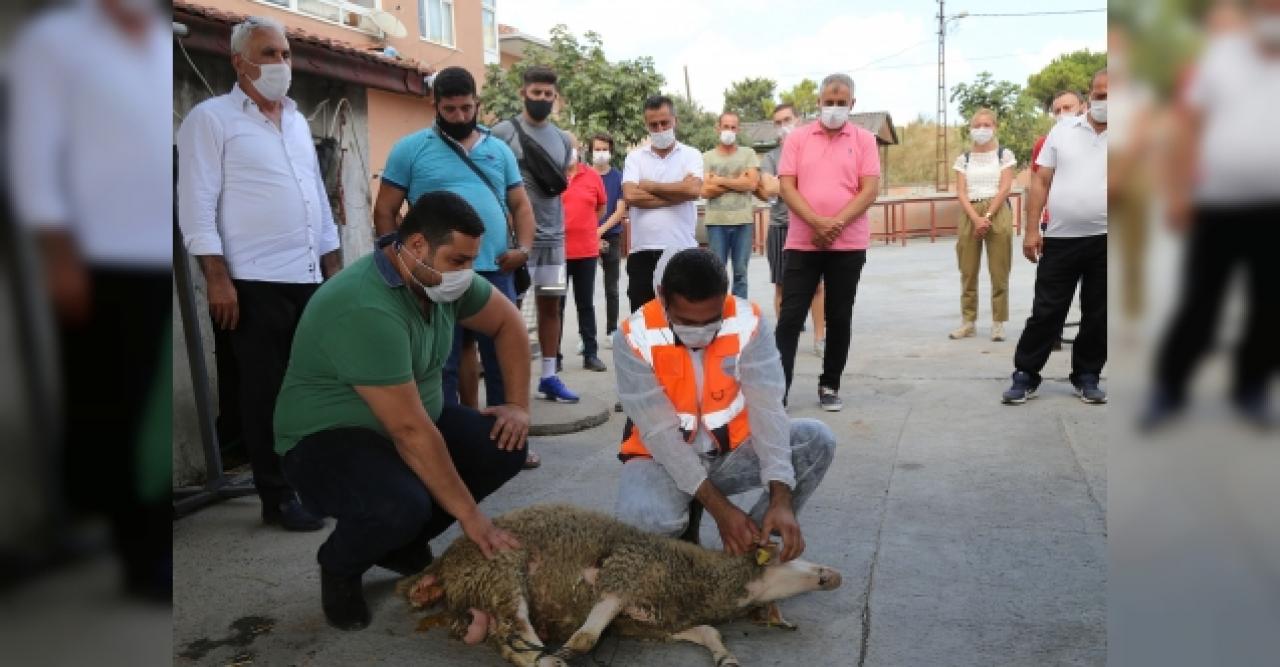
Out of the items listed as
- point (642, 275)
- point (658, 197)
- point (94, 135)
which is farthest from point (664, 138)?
point (94, 135)

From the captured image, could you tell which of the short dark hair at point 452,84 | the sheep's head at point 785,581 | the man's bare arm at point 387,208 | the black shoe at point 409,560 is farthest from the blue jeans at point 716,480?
the short dark hair at point 452,84

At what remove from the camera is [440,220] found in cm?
303

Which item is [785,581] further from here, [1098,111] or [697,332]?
[1098,111]

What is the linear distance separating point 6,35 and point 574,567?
→ 2.29 metres

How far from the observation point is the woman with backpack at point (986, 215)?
7715 millimetres

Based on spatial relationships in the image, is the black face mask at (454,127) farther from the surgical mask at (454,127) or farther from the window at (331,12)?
the window at (331,12)

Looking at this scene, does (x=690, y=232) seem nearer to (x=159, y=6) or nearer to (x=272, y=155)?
(x=272, y=155)

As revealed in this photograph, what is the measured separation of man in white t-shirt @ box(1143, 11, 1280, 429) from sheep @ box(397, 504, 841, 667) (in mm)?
2089

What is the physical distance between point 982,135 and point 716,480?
19.8 ft

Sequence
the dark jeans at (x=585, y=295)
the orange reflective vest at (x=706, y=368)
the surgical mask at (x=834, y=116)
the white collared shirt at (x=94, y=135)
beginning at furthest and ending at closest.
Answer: the dark jeans at (x=585, y=295) < the surgical mask at (x=834, y=116) < the orange reflective vest at (x=706, y=368) < the white collared shirt at (x=94, y=135)

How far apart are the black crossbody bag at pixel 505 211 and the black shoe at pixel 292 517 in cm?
169

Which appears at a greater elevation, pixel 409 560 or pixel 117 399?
pixel 117 399

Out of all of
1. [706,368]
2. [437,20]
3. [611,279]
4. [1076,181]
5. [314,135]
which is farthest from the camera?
[437,20]

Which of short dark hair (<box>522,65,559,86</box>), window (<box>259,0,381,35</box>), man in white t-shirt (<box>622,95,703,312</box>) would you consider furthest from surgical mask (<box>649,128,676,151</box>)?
window (<box>259,0,381,35</box>)
